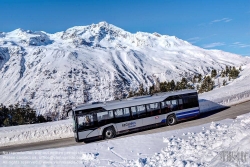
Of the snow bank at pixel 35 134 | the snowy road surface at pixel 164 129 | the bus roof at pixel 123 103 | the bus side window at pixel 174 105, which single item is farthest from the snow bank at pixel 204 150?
the snow bank at pixel 35 134

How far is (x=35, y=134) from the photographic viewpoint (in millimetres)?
22031

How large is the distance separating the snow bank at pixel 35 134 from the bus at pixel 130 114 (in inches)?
181

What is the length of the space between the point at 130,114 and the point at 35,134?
9.52 meters

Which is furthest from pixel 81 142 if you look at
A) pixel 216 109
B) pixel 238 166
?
pixel 216 109

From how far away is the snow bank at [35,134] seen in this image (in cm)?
2170

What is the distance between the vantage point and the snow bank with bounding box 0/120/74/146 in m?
21.7

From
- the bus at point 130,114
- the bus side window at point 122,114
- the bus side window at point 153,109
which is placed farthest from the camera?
the bus side window at point 153,109

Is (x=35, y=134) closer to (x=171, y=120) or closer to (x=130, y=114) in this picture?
(x=130, y=114)

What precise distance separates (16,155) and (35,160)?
5.80ft

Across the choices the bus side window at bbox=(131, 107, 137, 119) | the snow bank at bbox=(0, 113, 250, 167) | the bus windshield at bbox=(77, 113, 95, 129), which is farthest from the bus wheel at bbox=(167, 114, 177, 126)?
the bus windshield at bbox=(77, 113, 95, 129)

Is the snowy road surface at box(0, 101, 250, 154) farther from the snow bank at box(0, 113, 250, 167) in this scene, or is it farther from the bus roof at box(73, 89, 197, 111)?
the snow bank at box(0, 113, 250, 167)

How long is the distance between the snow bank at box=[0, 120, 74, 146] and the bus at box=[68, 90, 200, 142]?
181 inches

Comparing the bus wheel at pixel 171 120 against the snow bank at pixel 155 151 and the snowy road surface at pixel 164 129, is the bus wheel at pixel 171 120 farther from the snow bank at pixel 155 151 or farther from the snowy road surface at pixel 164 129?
the snow bank at pixel 155 151

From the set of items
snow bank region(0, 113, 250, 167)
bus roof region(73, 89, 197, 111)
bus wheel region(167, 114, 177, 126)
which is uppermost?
bus roof region(73, 89, 197, 111)
